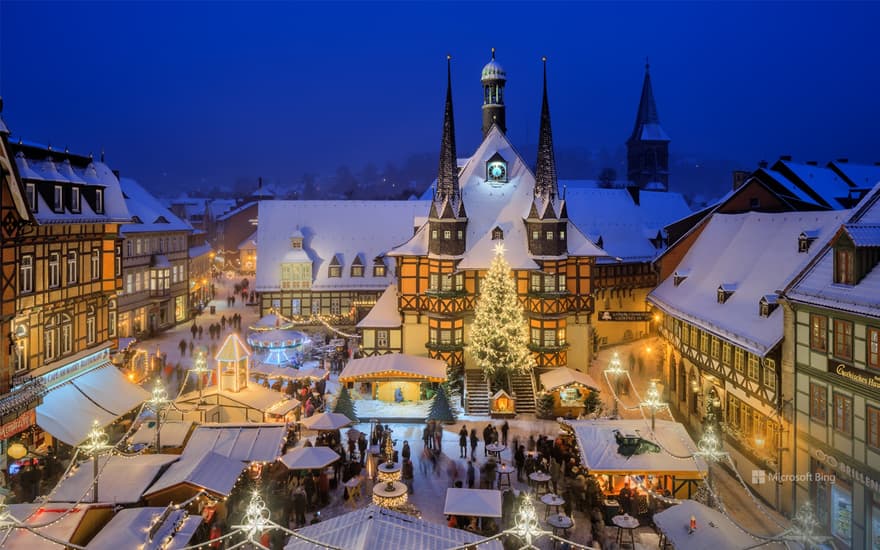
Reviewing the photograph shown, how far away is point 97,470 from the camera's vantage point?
18656 mm

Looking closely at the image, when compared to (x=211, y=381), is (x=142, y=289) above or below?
above

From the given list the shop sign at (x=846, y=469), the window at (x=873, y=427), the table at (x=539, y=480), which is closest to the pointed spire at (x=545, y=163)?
the table at (x=539, y=480)

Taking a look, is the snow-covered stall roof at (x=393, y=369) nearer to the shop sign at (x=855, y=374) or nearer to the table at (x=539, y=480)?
the table at (x=539, y=480)

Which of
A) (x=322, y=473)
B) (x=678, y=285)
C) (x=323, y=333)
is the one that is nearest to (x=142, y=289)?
(x=323, y=333)

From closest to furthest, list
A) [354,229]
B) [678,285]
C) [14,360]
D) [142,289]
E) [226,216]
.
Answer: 1. [14,360]
2. [678,285]
3. [142,289]
4. [354,229]
5. [226,216]

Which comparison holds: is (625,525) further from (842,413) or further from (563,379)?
(563,379)

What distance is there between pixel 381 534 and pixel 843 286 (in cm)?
1388

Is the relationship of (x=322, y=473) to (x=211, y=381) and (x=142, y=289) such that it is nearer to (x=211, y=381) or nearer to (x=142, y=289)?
(x=211, y=381)

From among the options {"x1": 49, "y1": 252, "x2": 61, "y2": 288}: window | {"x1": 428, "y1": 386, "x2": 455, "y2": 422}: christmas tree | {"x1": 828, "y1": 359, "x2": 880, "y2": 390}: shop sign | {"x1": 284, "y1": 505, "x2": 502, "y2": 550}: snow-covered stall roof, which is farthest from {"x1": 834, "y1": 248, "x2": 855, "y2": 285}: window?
{"x1": 49, "y1": 252, "x2": 61, "y2": 288}: window

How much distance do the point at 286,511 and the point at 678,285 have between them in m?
22.7

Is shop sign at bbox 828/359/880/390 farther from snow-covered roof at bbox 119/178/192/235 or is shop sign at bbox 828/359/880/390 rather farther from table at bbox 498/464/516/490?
snow-covered roof at bbox 119/178/192/235

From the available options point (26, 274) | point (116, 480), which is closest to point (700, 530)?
point (116, 480)

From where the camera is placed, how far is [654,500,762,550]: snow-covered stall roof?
1547cm

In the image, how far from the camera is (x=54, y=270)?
2672 cm
